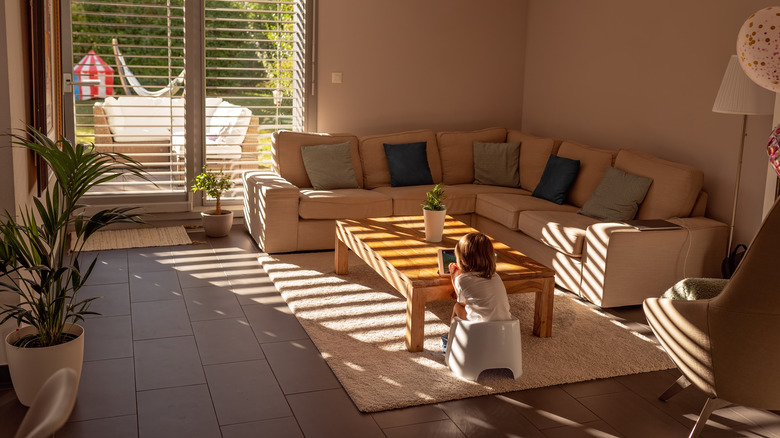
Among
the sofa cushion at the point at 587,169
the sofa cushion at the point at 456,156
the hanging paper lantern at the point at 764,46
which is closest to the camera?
the hanging paper lantern at the point at 764,46

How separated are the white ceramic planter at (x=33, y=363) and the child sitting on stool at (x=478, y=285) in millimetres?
1775

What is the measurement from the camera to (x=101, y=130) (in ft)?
20.9

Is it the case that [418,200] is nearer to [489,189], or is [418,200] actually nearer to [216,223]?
[489,189]

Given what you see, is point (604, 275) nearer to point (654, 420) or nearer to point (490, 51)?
point (654, 420)

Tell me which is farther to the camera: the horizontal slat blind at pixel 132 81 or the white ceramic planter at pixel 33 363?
the horizontal slat blind at pixel 132 81

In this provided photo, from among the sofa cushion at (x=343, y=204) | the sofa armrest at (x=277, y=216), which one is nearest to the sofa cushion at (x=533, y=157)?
the sofa cushion at (x=343, y=204)

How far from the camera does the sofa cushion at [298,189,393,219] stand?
5.97 meters

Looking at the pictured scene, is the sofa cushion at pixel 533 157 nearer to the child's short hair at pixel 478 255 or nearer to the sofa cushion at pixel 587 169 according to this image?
the sofa cushion at pixel 587 169

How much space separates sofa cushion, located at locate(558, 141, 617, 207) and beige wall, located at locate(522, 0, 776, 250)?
34 cm

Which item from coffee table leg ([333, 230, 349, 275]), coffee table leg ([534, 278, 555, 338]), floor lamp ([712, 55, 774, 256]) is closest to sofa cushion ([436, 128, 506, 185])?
coffee table leg ([333, 230, 349, 275])

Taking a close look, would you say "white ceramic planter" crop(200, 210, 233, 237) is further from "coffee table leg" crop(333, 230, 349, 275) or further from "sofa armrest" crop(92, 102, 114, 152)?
"coffee table leg" crop(333, 230, 349, 275)

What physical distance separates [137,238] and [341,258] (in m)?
1.98

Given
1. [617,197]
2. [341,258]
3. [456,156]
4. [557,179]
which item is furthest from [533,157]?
[341,258]

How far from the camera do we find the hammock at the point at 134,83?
247 inches
